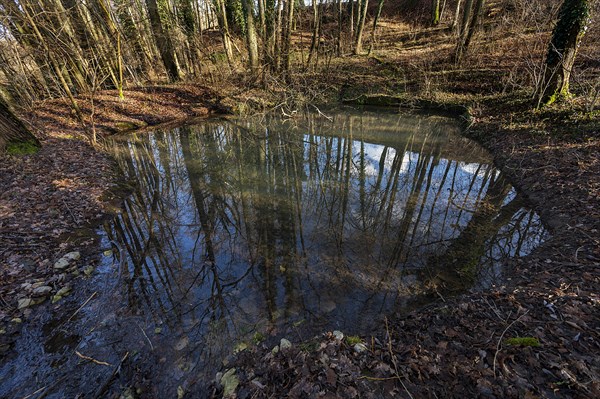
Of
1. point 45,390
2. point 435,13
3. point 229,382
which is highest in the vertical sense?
point 435,13

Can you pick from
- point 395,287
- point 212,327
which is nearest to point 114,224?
point 212,327

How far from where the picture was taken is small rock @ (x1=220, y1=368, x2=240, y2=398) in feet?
9.18

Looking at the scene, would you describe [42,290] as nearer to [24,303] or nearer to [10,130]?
[24,303]

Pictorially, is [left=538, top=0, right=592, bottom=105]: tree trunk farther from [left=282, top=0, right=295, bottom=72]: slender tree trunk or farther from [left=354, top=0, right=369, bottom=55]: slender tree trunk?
[left=354, top=0, right=369, bottom=55]: slender tree trunk

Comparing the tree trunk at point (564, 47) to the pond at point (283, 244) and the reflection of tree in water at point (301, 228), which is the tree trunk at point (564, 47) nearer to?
the pond at point (283, 244)

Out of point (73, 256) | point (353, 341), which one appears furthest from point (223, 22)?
point (353, 341)

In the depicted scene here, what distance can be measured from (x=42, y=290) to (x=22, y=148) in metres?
6.17

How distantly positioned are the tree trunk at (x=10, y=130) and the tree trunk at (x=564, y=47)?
16.5 m

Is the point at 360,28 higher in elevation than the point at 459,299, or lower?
higher

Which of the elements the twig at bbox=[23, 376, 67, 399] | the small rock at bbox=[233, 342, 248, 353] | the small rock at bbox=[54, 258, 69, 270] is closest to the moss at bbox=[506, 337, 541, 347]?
the small rock at bbox=[233, 342, 248, 353]

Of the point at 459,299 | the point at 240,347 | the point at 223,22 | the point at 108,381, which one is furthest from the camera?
the point at 223,22

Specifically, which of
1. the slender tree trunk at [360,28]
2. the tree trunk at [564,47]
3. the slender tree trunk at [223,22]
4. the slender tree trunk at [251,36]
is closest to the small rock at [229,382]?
the tree trunk at [564,47]

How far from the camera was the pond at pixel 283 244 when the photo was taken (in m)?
3.93

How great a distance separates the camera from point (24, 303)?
3.97 m
